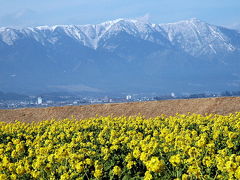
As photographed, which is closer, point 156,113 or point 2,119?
point 156,113

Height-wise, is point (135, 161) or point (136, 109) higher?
point (136, 109)

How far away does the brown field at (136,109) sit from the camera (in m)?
23.1

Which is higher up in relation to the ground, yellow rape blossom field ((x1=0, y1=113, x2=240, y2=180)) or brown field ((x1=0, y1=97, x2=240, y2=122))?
brown field ((x1=0, y1=97, x2=240, y2=122))

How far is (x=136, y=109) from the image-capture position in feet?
80.5

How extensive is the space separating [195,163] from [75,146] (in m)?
3.18

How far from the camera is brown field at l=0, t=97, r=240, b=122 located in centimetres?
2306

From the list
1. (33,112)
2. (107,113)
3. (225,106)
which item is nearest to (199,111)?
(225,106)

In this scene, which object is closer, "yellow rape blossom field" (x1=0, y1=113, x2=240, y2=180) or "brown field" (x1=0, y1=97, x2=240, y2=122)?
"yellow rape blossom field" (x1=0, y1=113, x2=240, y2=180)

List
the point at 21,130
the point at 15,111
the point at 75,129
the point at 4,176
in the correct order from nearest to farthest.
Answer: the point at 4,176, the point at 75,129, the point at 21,130, the point at 15,111

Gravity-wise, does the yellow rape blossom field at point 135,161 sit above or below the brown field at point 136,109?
below

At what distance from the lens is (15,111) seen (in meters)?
26.3

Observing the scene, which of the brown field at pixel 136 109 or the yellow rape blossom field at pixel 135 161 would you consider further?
the brown field at pixel 136 109

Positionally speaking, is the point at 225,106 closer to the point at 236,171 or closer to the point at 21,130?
the point at 21,130

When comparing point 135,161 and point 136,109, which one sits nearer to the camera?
point 135,161
